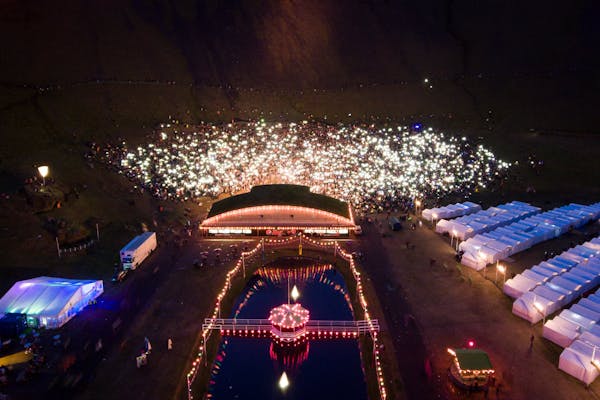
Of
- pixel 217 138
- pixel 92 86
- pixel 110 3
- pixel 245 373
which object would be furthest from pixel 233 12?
pixel 245 373

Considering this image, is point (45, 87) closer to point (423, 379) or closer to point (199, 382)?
point (199, 382)

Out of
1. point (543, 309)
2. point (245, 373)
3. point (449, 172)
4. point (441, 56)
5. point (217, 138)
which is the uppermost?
point (441, 56)

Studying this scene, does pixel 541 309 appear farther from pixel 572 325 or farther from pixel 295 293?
pixel 295 293

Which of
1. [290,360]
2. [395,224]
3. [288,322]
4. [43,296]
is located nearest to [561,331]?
[290,360]

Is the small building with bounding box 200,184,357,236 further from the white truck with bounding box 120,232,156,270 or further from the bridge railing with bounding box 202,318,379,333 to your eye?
the bridge railing with bounding box 202,318,379,333

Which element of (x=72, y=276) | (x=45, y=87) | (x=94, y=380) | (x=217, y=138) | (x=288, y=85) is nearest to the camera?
(x=94, y=380)

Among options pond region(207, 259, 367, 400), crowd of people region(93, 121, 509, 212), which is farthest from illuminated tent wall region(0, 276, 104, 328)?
crowd of people region(93, 121, 509, 212)

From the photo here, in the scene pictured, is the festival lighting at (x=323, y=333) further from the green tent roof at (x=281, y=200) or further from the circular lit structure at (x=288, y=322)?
the green tent roof at (x=281, y=200)
